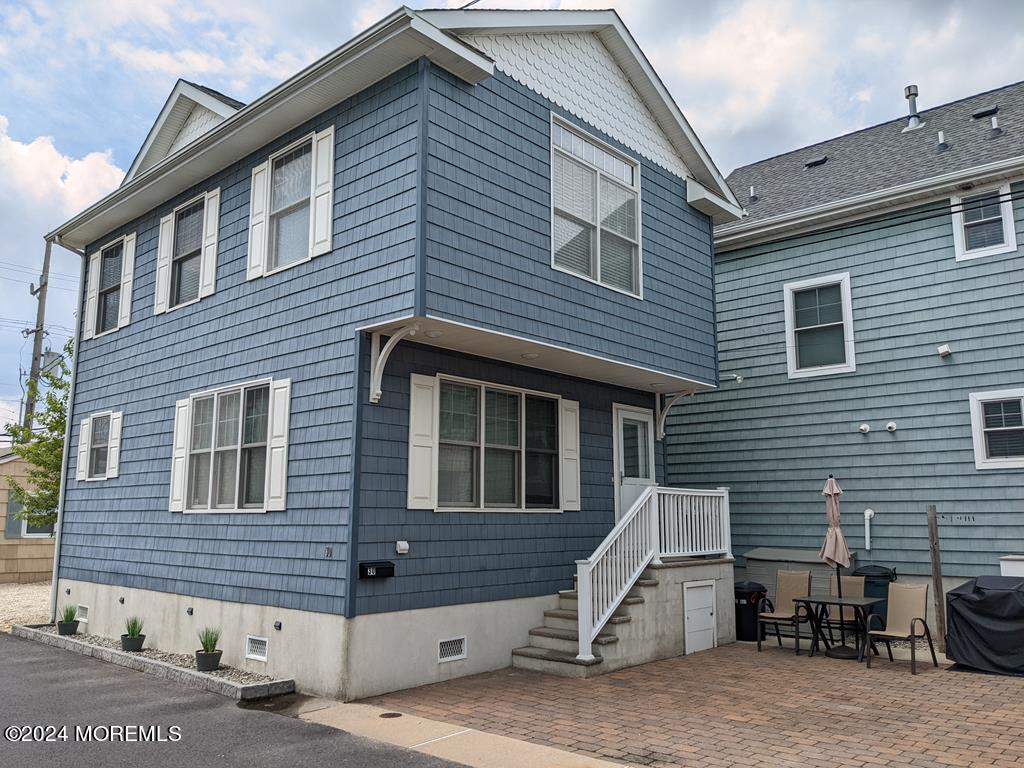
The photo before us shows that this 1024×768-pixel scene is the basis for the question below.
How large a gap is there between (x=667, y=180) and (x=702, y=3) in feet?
9.31

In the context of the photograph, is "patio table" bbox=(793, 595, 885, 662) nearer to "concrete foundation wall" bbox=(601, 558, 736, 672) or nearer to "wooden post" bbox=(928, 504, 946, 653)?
"wooden post" bbox=(928, 504, 946, 653)

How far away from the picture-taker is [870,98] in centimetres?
1800

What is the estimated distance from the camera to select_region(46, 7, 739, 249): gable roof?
7574 millimetres

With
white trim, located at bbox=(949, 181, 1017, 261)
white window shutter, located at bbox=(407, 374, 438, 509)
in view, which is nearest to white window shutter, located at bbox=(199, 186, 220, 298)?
white window shutter, located at bbox=(407, 374, 438, 509)

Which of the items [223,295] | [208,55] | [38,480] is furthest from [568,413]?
[38,480]

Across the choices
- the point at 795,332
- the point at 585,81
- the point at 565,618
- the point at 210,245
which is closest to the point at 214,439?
the point at 210,245

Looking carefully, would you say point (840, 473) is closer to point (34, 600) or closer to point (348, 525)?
point (348, 525)

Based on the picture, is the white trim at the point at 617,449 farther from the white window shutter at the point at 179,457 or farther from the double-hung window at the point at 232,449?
the white window shutter at the point at 179,457

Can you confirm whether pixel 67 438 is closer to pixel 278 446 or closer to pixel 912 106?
pixel 278 446

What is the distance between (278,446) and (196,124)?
18.4ft

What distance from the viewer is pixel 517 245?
27.8 feet

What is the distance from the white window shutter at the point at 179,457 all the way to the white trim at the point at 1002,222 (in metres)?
9.92

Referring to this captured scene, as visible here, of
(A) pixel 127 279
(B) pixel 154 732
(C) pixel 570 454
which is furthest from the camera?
(A) pixel 127 279

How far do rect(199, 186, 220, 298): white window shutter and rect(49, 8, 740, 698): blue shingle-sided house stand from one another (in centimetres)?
→ 5
